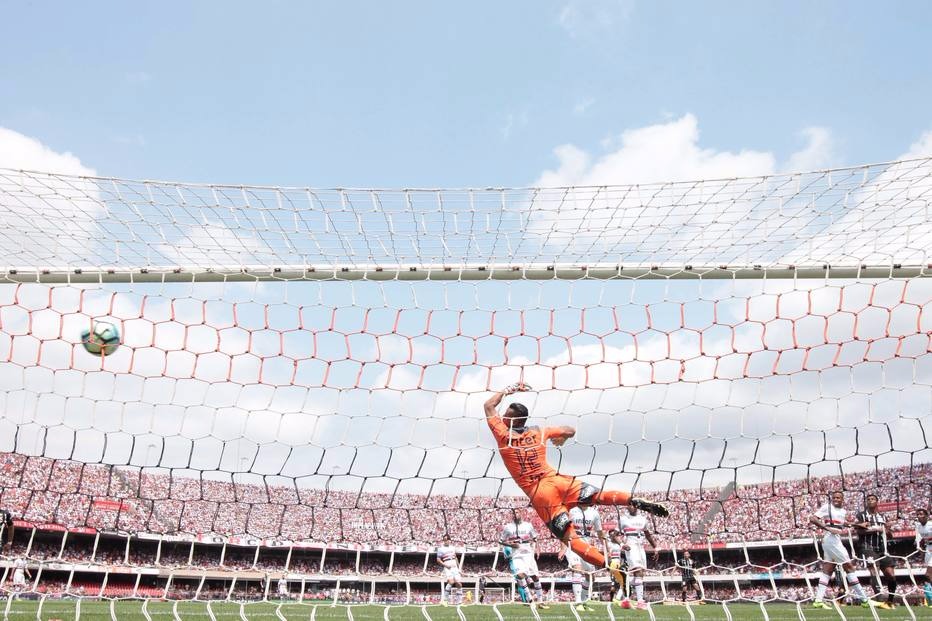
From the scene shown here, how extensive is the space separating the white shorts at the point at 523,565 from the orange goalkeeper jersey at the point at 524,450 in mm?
4915

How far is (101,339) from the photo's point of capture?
587 cm

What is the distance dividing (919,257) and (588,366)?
9.18 ft

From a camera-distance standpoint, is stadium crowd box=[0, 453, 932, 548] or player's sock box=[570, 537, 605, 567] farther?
stadium crowd box=[0, 453, 932, 548]

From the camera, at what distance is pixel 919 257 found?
19.2 ft

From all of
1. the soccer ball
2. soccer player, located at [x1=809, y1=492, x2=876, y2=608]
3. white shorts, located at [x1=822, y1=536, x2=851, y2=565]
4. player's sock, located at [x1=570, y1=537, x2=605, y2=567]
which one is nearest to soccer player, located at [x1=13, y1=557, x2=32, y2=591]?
the soccer ball

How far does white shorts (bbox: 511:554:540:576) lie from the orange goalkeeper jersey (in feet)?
16.1

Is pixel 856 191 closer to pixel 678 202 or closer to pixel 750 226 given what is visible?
pixel 750 226

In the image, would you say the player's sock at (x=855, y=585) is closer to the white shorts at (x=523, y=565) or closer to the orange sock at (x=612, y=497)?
the white shorts at (x=523, y=565)

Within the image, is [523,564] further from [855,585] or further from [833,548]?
[855,585]

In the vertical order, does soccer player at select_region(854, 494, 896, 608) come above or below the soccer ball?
below

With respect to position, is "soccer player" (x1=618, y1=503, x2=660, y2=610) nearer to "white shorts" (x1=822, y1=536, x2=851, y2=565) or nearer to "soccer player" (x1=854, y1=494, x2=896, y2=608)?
"white shorts" (x1=822, y1=536, x2=851, y2=565)

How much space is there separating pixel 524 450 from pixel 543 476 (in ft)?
1.93

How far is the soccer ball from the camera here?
5.81 metres

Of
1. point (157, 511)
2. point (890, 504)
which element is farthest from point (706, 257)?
point (157, 511)
